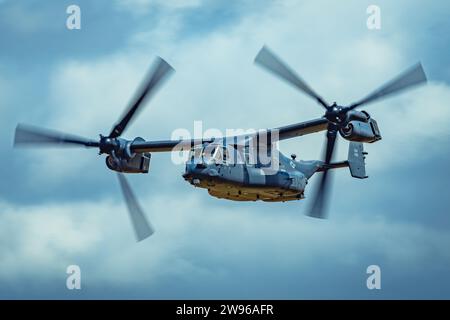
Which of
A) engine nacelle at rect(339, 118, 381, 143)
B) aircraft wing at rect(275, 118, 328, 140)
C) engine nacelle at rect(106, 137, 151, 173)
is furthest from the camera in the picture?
engine nacelle at rect(106, 137, 151, 173)

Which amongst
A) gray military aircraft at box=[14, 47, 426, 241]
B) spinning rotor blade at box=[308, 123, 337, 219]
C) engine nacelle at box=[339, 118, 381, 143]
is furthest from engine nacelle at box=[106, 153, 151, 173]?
engine nacelle at box=[339, 118, 381, 143]

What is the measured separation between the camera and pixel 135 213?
1959 inches

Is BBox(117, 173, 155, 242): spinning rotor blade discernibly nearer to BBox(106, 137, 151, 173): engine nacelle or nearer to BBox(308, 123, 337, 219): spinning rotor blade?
BBox(106, 137, 151, 173): engine nacelle

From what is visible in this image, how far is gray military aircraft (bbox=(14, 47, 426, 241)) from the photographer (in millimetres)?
44969

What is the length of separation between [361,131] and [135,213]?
42.0 ft

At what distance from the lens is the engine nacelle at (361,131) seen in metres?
44.6

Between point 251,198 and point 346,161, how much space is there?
705 centimetres

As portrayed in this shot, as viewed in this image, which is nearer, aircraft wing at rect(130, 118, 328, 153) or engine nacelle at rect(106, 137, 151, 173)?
aircraft wing at rect(130, 118, 328, 153)

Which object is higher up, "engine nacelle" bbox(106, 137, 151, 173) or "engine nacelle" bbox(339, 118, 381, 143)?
"engine nacelle" bbox(106, 137, 151, 173)

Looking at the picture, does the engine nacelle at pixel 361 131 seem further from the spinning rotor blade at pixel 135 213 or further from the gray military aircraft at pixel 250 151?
the spinning rotor blade at pixel 135 213

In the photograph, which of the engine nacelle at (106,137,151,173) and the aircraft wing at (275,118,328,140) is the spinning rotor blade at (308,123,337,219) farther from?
the engine nacelle at (106,137,151,173)

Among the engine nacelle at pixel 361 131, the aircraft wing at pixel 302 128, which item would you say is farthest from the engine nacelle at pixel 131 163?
the engine nacelle at pixel 361 131

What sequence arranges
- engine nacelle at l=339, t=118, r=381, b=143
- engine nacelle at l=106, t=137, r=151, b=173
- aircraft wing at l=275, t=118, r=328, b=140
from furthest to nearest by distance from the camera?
engine nacelle at l=106, t=137, r=151, b=173 < aircraft wing at l=275, t=118, r=328, b=140 < engine nacelle at l=339, t=118, r=381, b=143

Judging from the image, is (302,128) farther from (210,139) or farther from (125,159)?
(125,159)
